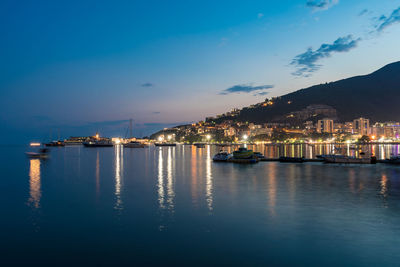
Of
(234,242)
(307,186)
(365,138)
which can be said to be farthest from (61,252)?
(365,138)

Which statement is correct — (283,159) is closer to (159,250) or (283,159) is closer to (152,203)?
(152,203)

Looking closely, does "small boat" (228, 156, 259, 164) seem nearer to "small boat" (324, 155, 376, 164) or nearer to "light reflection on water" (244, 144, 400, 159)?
"small boat" (324, 155, 376, 164)

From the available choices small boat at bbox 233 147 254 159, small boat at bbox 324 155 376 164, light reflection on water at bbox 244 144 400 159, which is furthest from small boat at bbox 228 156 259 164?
light reflection on water at bbox 244 144 400 159

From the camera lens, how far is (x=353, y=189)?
933 inches

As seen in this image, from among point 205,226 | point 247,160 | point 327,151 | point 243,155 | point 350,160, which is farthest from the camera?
point 327,151

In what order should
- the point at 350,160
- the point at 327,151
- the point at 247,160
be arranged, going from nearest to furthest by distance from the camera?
the point at 350,160
the point at 247,160
the point at 327,151

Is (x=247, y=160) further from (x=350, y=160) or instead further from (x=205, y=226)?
(x=205, y=226)

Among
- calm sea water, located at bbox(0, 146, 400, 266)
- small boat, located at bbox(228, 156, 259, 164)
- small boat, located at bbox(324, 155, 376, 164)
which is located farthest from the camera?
small boat, located at bbox(228, 156, 259, 164)

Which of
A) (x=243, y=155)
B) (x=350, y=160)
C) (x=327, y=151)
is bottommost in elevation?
(x=350, y=160)

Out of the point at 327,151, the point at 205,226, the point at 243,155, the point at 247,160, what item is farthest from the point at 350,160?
the point at 327,151

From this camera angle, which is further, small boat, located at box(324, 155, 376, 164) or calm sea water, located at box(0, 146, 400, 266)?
small boat, located at box(324, 155, 376, 164)

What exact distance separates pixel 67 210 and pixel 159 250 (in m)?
9.27

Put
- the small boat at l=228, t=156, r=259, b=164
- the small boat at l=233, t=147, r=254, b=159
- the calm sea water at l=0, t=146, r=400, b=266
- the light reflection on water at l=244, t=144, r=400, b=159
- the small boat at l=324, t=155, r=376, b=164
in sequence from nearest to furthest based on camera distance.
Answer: the calm sea water at l=0, t=146, r=400, b=266
the small boat at l=324, t=155, r=376, b=164
the small boat at l=228, t=156, r=259, b=164
the small boat at l=233, t=147, r=254, b=159
the light reflection on water at l=244, t=144, r=400, b=159

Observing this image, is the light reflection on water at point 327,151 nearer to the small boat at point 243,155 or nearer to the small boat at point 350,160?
the small boat at point 350,160
